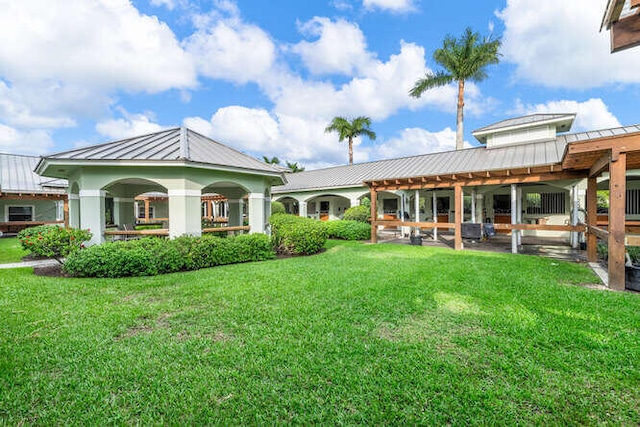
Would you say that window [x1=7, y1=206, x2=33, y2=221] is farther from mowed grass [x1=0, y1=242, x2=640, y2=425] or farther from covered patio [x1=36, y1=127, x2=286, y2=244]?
mowed grass [x1=0, y1=242, x2=640, y2=425]

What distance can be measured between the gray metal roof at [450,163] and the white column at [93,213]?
12378 millimetres

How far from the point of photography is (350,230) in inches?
608

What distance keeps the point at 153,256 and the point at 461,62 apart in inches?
971

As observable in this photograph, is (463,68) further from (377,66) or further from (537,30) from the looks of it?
(537,30)

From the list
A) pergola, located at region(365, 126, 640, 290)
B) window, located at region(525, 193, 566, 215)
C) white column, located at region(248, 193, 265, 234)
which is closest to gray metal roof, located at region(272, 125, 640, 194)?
pergola, located at region(365, 126, 640, 290)

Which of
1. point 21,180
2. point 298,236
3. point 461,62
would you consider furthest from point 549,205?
point 21,180

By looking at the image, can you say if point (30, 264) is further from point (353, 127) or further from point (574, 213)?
point (353, 127)

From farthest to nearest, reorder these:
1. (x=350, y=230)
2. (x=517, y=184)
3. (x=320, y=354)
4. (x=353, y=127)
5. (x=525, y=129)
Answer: (x=353, y=127) < (x=525, y=129) < (x=350, y=230) < (x=517, y=184) < (x=320, y=354)

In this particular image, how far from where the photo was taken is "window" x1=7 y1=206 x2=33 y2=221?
18.3 metres

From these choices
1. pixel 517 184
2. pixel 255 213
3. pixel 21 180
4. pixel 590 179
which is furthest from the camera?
pixel 21 180

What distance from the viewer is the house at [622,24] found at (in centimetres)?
225

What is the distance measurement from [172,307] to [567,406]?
5323 mm

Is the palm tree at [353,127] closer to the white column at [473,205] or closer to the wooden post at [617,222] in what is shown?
the white column at [473,205]

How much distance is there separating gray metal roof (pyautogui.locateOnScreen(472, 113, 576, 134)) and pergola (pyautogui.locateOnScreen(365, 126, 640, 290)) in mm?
1471
